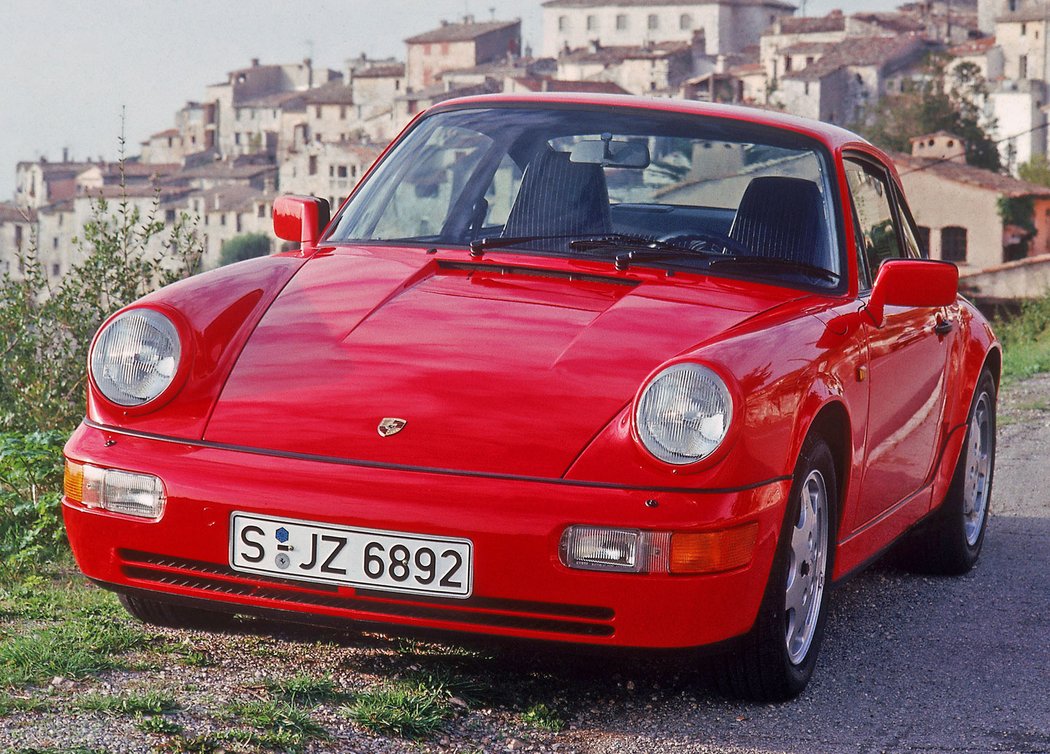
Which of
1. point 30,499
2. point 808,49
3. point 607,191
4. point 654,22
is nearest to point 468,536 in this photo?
point 607,191

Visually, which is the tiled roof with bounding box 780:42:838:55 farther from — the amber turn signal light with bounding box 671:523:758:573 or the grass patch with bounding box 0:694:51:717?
the grass patch with bounding box 0:694:51:717

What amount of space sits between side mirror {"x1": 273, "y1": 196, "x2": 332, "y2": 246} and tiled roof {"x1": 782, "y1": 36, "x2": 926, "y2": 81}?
3670 inches

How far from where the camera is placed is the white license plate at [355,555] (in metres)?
3.43

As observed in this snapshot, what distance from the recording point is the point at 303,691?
3.66 meters

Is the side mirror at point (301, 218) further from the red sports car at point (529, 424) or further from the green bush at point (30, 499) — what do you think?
the green bush at point (30, 499)

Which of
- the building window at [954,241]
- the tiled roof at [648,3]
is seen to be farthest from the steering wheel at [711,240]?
the tiled roof at [648,3]

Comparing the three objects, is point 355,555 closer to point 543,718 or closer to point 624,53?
point 543,718

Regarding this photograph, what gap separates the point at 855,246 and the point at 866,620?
126 centimetres

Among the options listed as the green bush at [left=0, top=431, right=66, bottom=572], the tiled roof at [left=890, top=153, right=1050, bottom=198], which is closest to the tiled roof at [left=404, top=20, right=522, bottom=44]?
the tiled roof at [left=890, top=153, right=1050, bottom=198]

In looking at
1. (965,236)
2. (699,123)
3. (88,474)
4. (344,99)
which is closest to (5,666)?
(88,474)

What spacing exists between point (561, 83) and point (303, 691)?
305 feet

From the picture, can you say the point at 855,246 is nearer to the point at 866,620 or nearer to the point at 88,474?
the point at 866,620

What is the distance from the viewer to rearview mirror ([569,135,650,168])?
4.85 m

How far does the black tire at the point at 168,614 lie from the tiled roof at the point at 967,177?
49.7m
